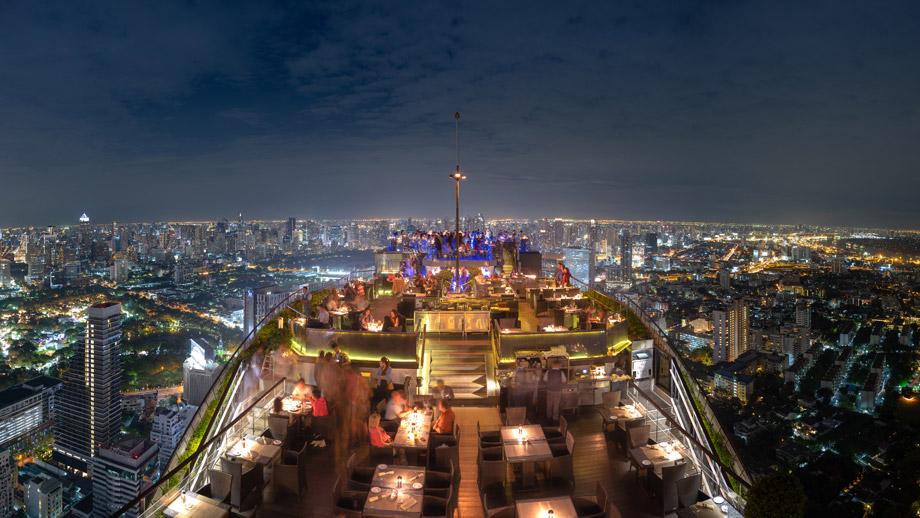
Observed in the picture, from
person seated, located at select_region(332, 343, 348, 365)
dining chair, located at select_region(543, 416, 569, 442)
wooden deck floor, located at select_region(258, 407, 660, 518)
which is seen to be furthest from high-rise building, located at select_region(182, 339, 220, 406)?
dining chair, located at select_region(543, 416, 569, 442)

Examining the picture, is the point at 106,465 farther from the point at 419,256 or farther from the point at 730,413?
the point at 730,413

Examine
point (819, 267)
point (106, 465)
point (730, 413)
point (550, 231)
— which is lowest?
point (106, 465)

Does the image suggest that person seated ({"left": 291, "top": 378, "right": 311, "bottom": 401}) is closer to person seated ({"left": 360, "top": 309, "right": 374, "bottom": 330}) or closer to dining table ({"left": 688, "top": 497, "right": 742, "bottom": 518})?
person seated ({"left": 360, "top": 309, "right": 374, "bottom": 330})

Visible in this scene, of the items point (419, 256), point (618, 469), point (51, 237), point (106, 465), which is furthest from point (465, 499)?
point (51, 237)

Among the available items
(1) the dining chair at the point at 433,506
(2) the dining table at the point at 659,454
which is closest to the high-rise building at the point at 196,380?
(1) the dining chair at the point at 433,506

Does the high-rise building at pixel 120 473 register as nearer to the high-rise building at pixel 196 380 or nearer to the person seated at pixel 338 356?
the high-rise building at pixel 196 380
